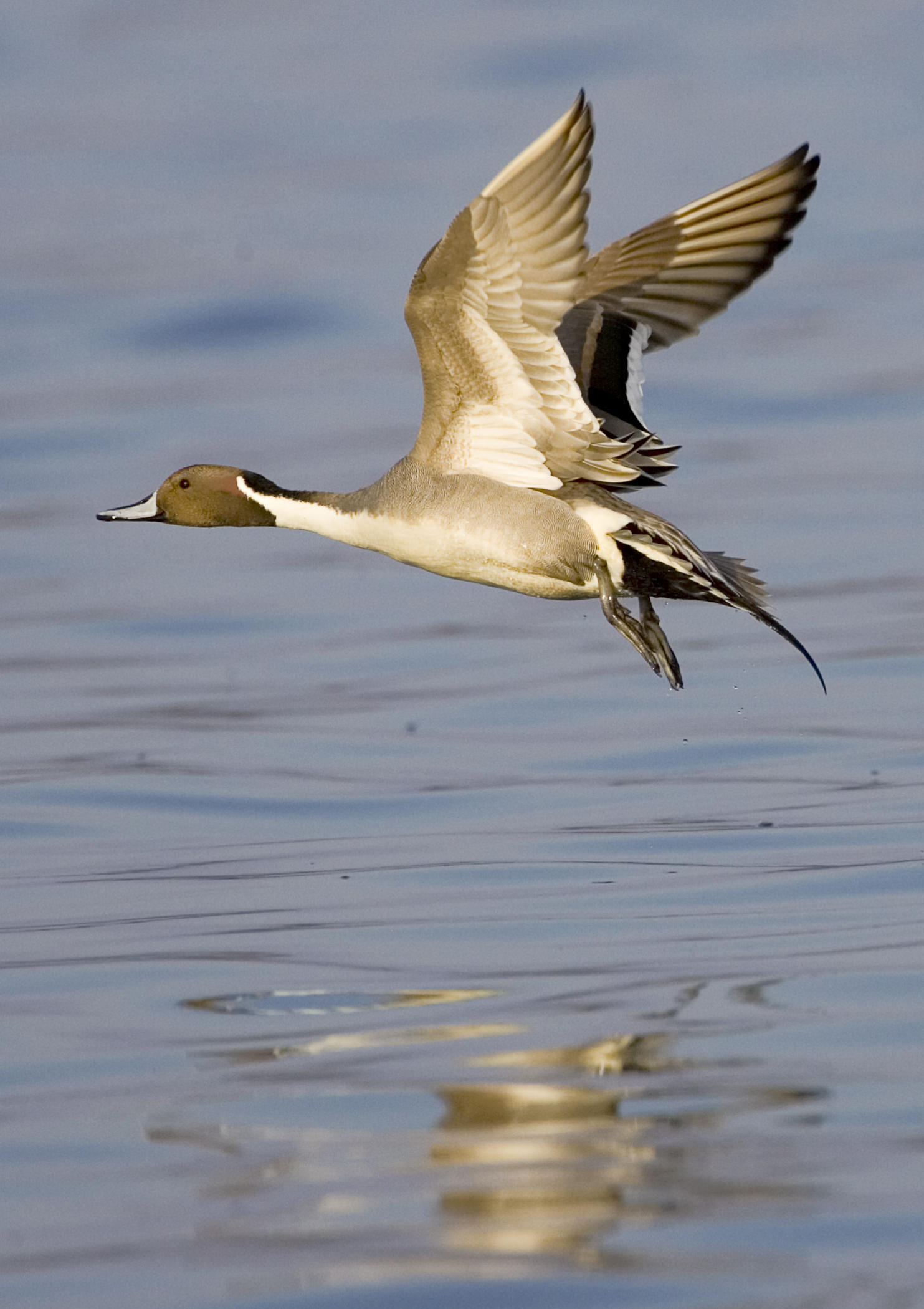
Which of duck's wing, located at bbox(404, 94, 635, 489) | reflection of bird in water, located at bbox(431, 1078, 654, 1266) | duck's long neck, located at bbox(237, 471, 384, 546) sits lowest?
reflection of bird in water, located at bbox(431, 1078, 654, 1266)

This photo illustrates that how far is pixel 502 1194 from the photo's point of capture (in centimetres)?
392

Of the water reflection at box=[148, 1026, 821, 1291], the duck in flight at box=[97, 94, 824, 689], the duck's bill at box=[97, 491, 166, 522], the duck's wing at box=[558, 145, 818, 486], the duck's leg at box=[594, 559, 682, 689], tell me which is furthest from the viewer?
the duck's bill at box=[97, 491, 166, 522]

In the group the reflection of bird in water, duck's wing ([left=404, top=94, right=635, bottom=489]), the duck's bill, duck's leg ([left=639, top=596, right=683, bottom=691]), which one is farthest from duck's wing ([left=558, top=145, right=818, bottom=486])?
the reflection of bird in water

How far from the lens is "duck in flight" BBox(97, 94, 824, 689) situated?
5672mm

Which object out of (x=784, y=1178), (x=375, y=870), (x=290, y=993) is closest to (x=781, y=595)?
(x=375, y=870)

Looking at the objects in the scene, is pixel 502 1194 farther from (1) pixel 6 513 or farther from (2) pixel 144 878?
(1) pixel 6 513

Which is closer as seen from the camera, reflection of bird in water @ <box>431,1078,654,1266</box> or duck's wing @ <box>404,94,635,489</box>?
reflection of bird in water @ <box>431,1078,654,1266</box>

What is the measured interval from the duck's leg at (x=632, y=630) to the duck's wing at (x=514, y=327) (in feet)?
0.90

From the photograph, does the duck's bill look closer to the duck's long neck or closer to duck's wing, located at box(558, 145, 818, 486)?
the duck's long neck

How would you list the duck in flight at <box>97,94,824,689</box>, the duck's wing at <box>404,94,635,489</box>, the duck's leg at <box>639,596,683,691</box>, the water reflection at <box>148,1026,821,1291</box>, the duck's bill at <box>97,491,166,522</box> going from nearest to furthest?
the water reflection at <box>148,1026,821,1291</box>, the duck's wing at <box>404,94,635,489</box>, the duck in flight at <box>97,94,824,689</box>, the duck's leg at <box>639,596,683,691</box>, the duck's bill at <box>97,491,166,522</box>

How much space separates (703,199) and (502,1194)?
3767 millimetres

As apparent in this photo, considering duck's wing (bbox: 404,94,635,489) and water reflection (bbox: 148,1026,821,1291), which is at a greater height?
duck's wing (bbox: 404,94,635,489)

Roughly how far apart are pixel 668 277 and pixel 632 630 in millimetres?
1116

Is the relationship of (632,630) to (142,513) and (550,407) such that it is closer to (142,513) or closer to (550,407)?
(550,407)
